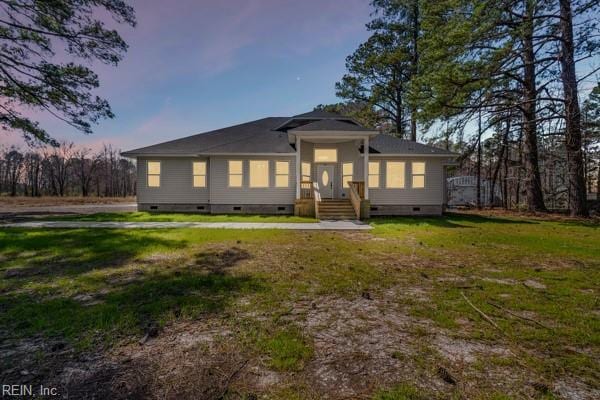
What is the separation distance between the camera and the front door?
15602 millimetres

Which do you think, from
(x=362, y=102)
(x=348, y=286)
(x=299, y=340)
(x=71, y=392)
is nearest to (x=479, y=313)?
(x=348, y=286)

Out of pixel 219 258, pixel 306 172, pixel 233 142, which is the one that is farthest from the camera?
pixel 233 142

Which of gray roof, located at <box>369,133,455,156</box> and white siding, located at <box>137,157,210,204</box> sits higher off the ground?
gray roof, located at <box>369,133,455,156</box>

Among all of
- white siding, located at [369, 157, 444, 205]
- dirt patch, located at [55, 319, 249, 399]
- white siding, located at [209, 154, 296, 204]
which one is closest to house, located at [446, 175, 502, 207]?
white siding, located at [369, 157, 444, 205]

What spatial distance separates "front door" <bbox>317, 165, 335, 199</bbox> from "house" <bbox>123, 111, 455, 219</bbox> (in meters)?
0.06

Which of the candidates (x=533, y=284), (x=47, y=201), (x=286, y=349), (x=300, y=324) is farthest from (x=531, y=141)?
(x=47, y=201)

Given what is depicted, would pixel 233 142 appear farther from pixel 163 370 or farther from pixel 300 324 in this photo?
pixel 163 370

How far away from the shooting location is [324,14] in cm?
1416

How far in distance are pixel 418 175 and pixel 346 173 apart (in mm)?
4212

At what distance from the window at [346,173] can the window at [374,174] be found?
3.64 feet

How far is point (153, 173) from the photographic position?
15.4 m

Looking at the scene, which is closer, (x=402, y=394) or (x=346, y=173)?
(x=402, y=394)

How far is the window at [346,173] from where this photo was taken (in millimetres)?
15461

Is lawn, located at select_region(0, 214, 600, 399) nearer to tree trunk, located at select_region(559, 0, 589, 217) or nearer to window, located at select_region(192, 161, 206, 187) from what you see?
window, located at select_region(192, 161, 206, 187)
